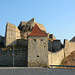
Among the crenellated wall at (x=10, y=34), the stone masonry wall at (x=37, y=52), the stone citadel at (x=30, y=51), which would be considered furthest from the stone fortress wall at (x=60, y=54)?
the crenellated wall at (x=10, y=34)

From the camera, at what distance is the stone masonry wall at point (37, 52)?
3672cm

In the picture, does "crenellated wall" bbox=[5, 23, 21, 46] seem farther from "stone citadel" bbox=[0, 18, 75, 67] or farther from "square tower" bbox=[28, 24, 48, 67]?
"square tower" bbox=[28, 24, 48, 67]

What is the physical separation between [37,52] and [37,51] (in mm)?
228

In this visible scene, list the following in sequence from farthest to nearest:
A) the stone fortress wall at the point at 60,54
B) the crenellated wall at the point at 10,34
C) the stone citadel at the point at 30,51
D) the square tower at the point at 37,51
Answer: the crenellated wall at the point at 10,34, the stone fortress wall at the point at 60,54, the stone citadel at the point at 30,51, the square tower at the point at 37,51

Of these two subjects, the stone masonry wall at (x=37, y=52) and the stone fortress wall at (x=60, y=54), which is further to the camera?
the stone fortress wall at (x=60, y=54)

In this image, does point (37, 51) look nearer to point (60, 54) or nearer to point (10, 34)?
point (10, 34)

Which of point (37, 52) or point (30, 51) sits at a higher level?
point (30, 51)

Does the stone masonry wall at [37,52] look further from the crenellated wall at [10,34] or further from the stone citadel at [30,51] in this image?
the crenellated wall at [10,34]

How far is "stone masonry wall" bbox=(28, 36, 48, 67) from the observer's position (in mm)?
36719

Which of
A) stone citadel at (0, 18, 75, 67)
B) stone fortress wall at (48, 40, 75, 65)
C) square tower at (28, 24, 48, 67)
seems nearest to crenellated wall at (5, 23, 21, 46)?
stone citadel at (0, 18, 75, 67)

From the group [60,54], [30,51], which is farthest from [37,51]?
[60,54]

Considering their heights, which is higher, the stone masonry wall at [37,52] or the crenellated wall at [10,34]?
the crenellated wall at [10,34]

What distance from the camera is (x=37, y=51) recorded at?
37.1 metres

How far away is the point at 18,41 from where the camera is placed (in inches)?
1928
